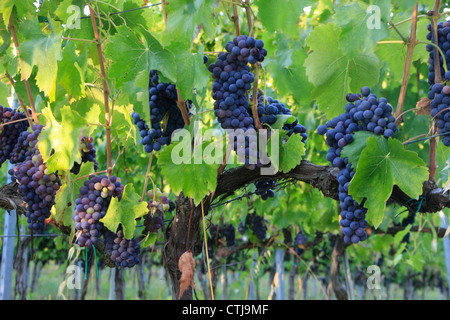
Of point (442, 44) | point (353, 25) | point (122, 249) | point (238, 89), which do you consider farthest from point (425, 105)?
point (122, 249)

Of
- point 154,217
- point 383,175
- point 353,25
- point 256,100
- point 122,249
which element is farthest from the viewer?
point 154,217

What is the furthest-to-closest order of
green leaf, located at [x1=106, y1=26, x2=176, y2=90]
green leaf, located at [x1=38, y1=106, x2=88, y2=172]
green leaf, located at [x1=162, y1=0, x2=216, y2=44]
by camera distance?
1. green leaf, located at [x1=38, y1=106, x2=88, y2=172]
2. green leaf, located at [x1=106, y1=26, x2=176, y2=90]
3. green leaf, located at [x1=162, y1=0, x2=216, y2=44]

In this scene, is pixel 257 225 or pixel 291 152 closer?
pixel 291 152

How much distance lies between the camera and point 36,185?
82.6 inches

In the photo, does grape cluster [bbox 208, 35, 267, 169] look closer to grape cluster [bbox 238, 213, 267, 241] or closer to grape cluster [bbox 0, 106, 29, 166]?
grape cluster [bbox 0, 106, 29, 166]

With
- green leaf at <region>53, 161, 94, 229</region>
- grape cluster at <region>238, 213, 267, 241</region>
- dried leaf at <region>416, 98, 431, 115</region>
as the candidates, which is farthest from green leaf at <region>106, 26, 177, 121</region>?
grape cluster at <region>238, 213, 267, 241</region>

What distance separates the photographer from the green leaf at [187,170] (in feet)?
6.03

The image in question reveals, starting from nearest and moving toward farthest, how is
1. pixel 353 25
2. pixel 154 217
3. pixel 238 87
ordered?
1. pixel 353 25
2. pixel 238 87
3. pixel 154 217

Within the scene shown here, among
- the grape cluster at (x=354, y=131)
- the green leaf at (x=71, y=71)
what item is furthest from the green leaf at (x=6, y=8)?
the grape cluster at (x=354, y=131)

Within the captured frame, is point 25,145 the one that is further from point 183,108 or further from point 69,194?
point 183,108

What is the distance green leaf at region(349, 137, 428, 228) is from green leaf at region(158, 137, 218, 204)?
590mm

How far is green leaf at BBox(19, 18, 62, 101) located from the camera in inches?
73.7

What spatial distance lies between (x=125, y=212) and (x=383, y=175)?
43.4 inches

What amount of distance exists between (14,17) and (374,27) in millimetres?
1751
